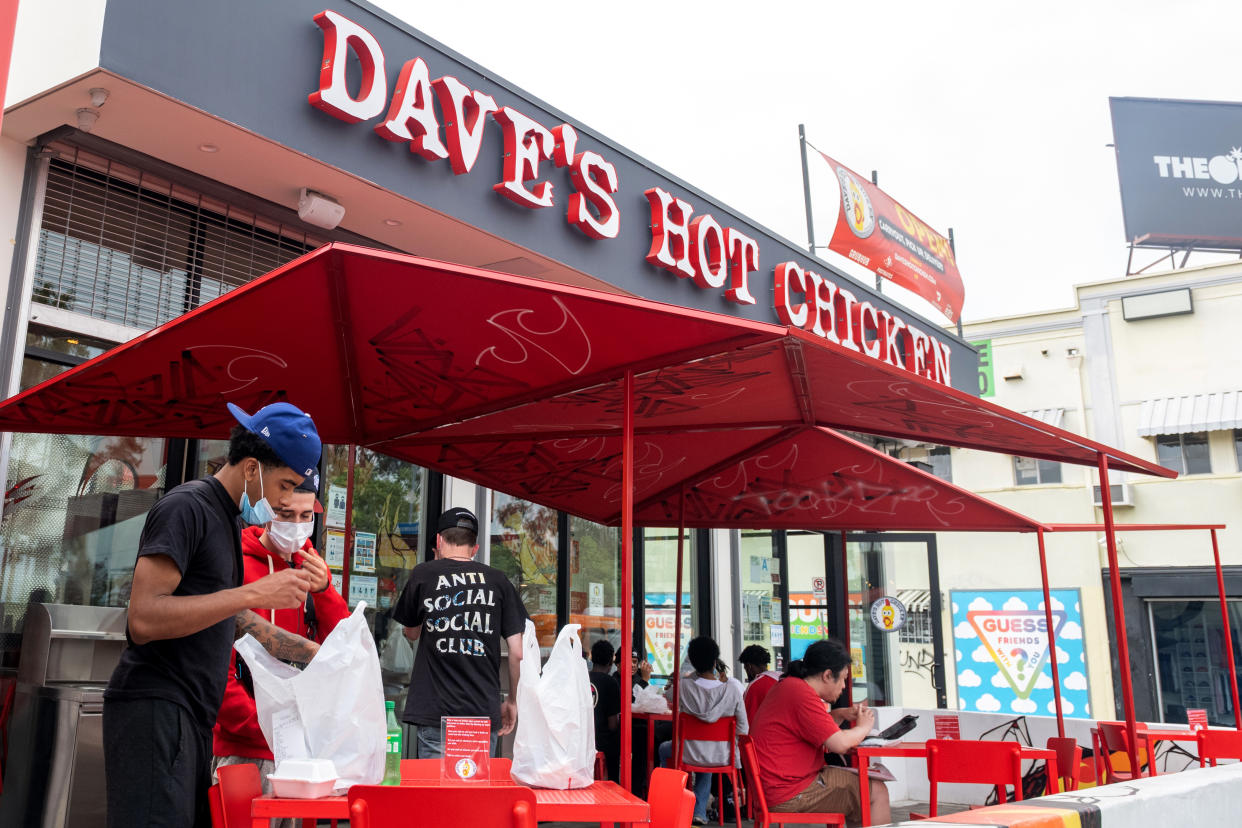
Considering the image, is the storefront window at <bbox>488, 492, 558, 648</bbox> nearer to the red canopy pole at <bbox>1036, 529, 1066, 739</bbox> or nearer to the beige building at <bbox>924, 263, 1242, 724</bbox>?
the red canopy pole at <bbox>1036, 529, 1066, 739</bbox>

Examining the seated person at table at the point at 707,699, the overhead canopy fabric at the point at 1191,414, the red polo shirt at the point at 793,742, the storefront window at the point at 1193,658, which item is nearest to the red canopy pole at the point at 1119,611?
the red polo shirt at the point at 793,742

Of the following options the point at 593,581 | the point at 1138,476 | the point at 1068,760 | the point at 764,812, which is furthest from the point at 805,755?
the point at 1138,476

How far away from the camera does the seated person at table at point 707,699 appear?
22.0ft

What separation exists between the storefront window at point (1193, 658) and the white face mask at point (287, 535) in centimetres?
2125

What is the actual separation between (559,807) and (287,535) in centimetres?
102

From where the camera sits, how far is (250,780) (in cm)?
237

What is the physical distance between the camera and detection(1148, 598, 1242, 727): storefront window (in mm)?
19355

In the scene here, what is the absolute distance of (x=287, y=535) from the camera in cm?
264

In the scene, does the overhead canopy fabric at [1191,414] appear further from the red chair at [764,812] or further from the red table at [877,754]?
the red chair at [764,812]

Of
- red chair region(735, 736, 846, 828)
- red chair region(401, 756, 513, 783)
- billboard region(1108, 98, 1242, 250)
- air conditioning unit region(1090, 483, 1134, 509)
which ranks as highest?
billboard region(1108, 98, 1242, 250)

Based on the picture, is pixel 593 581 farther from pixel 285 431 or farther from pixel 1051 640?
pixel 285 431

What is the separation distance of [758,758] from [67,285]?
14.5ft

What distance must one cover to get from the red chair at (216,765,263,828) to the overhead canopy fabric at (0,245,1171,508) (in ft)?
4.84

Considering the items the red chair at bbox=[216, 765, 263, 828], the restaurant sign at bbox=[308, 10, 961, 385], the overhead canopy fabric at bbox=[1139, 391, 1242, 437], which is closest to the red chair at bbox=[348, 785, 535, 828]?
the red chair at bbox=[216, 765, 263, 828]
